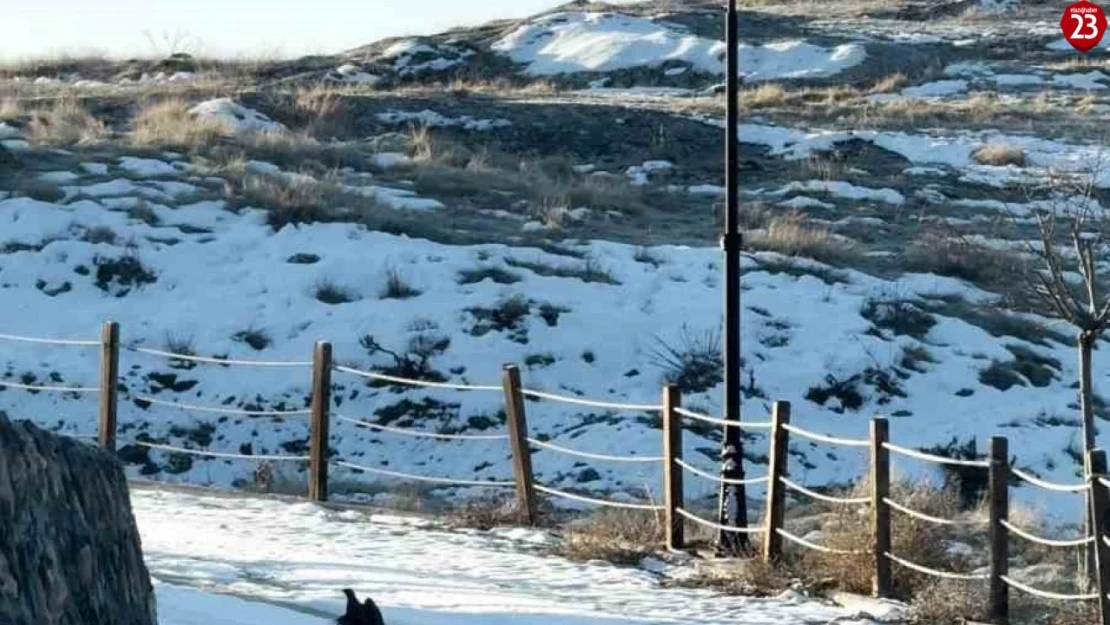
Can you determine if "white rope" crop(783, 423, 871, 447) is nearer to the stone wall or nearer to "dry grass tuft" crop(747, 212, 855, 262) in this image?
the stone wall

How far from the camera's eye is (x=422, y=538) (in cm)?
1352

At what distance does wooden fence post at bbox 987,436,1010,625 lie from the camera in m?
10.5

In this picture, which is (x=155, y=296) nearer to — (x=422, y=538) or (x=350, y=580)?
(x=422, y=538)

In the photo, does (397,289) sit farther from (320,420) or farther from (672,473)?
(672,473)

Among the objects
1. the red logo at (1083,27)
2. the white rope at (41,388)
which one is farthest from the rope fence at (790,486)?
the red logo at (1083,27)

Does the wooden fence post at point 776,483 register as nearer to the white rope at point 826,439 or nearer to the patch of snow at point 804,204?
the white rope at point 826,439

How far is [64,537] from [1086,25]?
1598 inches

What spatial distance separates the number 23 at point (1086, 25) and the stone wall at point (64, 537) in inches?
1524

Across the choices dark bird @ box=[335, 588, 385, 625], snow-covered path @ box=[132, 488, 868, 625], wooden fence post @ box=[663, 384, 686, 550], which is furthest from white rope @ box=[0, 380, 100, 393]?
dark bird @ box=[335, 588, 385, 625]

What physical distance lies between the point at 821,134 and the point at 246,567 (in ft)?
82.6

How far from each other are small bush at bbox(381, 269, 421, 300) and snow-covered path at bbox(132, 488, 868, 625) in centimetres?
802

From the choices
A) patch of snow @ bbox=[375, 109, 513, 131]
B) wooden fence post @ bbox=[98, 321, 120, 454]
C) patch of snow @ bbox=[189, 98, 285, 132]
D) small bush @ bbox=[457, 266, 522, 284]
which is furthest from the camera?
patch of snow @ bbox=[375, 109, 513, 131]

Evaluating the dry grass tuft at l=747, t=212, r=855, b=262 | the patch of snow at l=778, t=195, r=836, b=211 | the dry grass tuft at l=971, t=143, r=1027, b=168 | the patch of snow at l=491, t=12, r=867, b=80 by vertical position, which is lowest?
the dry grass tuft at l=747, t=212, r=855, b=262

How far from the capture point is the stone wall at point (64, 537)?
538 cm
